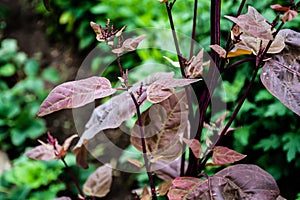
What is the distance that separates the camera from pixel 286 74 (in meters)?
0.58

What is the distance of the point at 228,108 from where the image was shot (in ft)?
5.02

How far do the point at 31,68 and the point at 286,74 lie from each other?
7.74 feet

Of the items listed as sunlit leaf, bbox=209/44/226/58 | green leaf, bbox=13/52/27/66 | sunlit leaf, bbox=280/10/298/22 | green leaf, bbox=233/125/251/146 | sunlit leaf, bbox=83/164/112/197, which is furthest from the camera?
green leaf, bbox=13/52/27/66

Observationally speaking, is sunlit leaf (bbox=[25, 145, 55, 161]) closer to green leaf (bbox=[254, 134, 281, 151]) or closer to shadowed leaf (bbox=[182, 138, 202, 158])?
shadowed leaf (bbox=[182, 138, 202, 158])

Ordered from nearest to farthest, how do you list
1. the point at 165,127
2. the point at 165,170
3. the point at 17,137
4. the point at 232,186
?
the point at 232,186 → the point at 165,127 → the point at 165,170 → the point at 17,137

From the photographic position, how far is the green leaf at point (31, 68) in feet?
8.81

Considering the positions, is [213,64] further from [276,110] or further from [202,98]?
[276,110]

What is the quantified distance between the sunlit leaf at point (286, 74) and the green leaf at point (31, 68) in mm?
2303

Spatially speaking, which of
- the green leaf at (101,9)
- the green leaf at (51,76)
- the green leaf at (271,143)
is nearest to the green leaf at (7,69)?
the green leaf at (51,76)

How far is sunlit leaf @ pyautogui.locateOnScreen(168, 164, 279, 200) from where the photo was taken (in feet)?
1.83

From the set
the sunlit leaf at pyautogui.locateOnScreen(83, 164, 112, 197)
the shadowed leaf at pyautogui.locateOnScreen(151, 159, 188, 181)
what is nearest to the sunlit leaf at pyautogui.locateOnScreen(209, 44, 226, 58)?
the shadowed leaf at pyautogui.locateOnScreen(151, 159, 188, 181)

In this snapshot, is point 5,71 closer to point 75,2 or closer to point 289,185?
point 75,2

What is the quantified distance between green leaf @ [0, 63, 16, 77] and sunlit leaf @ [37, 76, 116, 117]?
2.34m

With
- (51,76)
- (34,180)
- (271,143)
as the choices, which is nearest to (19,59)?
(51,76)
